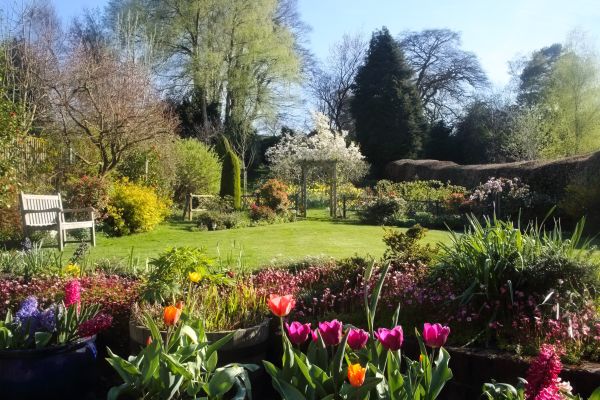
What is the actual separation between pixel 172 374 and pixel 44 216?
8.41 meters

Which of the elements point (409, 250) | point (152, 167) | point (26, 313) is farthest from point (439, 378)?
point (152, 167)

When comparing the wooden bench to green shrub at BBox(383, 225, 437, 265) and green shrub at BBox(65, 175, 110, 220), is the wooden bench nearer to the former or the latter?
green shrub at BBox(65, 175, 110, 220)

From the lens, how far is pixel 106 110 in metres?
14.7

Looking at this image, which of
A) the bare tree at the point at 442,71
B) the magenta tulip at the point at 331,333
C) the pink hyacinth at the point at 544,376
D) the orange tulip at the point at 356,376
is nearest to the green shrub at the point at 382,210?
the magenta tulip at the point at 331,333

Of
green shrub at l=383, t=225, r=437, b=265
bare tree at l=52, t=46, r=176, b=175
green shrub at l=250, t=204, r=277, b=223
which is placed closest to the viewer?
green shrub at l=383, t=225, r=437, b=265

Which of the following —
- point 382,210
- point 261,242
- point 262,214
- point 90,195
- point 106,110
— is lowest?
point 261,242

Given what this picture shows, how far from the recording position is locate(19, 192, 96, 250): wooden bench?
29.3 feet

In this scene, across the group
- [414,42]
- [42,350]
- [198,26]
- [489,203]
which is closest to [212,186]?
[489,203]

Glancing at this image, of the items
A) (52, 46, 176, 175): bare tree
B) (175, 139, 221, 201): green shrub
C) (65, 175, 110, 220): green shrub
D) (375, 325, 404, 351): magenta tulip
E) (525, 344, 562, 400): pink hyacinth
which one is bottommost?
(525, 344, 562, 400): pink hyacinth

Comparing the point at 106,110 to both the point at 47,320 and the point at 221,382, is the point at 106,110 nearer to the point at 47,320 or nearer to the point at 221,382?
the point at 47,320

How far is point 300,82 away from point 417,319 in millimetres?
27521

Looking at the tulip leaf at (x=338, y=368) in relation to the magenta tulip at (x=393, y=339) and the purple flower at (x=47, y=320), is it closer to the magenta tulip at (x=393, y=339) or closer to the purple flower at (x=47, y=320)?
the magenta tulip at (x=393, y=339)

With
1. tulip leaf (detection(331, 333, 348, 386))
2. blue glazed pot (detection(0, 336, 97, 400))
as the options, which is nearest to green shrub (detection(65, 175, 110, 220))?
blue glazed pot (detection(0, 336, 97, 400))

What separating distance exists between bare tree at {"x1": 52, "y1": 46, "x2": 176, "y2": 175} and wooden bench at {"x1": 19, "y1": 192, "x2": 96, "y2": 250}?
3676 millimetres
